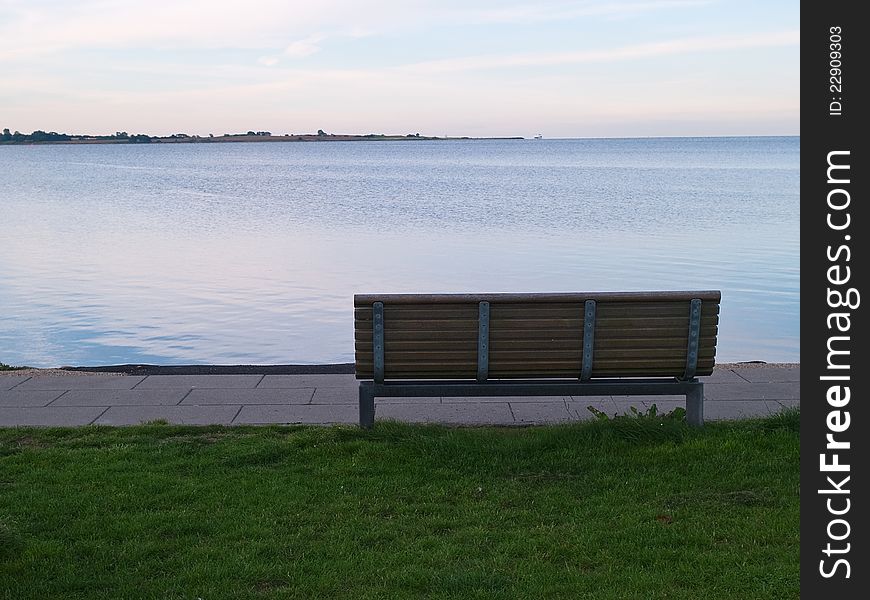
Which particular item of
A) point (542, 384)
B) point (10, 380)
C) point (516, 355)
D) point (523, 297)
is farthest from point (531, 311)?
point (10, 380)

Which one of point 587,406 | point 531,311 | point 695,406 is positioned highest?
point 531,311

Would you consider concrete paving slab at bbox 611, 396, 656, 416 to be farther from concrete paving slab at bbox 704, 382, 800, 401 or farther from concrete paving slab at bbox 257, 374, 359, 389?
concrete paving slab at bbox 257, 374, 359, 389

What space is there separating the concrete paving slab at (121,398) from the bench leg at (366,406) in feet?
6.48

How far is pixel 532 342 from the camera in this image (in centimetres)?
621

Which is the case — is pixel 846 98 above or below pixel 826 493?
above

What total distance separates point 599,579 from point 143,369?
20.7 feet

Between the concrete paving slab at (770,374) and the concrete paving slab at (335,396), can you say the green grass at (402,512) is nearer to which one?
the concrete paving slab at (335,396)

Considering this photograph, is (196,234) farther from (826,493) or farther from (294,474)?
(826,493)

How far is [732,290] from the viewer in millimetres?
17781

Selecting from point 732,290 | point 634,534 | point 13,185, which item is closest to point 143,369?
point 634,534

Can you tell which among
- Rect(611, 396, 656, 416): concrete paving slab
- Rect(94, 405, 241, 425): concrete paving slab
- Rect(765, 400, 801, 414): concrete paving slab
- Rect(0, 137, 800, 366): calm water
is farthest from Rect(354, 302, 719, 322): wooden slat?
Rect(0, 137, 800, 366): calm water

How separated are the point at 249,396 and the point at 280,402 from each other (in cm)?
34

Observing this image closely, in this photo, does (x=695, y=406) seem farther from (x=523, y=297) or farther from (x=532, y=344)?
(x=523, y=297)

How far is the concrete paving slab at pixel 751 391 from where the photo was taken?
787 cm
